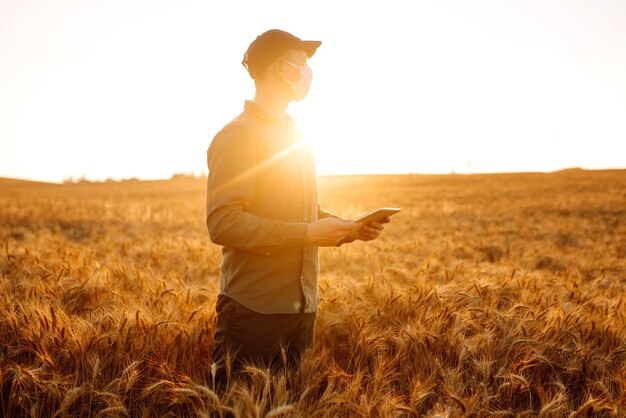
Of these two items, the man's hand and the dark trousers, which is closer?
the dark trousers

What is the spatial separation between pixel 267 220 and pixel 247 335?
0.68 meters

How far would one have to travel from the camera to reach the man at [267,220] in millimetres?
2340

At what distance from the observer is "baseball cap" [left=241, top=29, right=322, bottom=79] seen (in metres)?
2.47

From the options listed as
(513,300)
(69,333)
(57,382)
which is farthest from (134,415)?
(513,300)

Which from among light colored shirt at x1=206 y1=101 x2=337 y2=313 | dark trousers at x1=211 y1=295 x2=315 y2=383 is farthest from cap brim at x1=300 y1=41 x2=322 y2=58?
dark trousers at x1=211 y1=295 x2=315 y2=383

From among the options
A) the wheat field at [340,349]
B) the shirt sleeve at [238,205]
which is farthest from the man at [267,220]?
the wheat field at [340,349]

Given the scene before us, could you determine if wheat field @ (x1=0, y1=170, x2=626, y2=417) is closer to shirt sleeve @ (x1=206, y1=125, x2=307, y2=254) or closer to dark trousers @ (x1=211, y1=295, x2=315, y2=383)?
dark trousers @ (x1=211, y1=295, x2=315, y2=383)

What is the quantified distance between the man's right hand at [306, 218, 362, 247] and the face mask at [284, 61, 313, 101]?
778mm

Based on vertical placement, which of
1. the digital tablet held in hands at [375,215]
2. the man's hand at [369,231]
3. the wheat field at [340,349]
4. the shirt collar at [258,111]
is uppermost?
the shirt collar at [258,111]

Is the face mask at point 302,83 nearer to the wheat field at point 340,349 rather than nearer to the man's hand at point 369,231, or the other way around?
the man's hand at point 369,231

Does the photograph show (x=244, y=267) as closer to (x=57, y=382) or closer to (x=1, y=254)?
(x=57, y=382)

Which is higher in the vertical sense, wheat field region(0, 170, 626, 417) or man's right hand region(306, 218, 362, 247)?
man's right hand region(306, 218, 362, 247)

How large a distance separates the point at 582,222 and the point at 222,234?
13862mm

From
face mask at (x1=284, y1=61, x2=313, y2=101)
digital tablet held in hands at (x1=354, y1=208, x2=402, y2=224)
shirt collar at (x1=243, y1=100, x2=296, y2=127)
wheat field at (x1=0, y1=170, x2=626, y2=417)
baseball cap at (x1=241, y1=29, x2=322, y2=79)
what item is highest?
baseball cap at (x1=241, y1=29, x2=322, y2=79)
